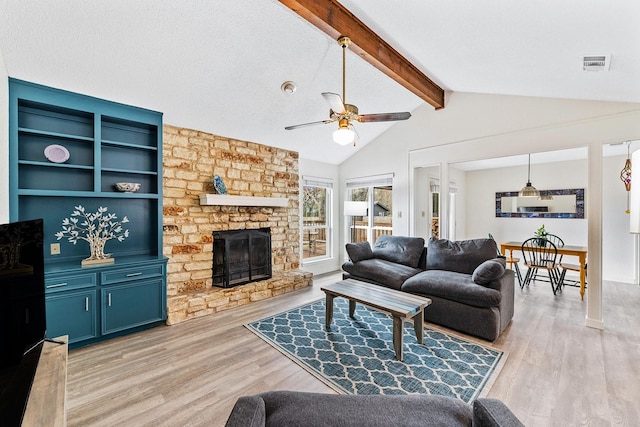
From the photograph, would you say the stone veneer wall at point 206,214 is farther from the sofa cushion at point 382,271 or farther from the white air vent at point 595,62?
the white air vent at point 595,62

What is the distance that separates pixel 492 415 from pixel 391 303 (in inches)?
65.5

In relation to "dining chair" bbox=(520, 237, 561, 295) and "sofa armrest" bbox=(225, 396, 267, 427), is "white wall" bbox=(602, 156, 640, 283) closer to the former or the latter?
"dining chair" bbox=(520, 237, 561, 295)

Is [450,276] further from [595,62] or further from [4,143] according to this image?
[4,143]

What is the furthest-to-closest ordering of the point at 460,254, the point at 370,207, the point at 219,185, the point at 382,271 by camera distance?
the point at 370,207
the point at 219,185
the point at 382,271
the point at 460,254

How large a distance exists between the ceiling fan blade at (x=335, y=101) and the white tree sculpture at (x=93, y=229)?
278 centimetres

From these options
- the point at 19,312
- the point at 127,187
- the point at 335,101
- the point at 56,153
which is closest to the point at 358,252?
the point at 335,101

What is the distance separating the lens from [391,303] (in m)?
2.71

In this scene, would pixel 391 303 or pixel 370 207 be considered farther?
pixel 370 207

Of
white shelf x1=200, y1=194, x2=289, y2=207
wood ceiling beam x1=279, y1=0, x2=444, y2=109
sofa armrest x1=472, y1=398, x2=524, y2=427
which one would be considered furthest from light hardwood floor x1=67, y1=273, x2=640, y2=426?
wood ceiling beam x1=279, y1=0, x2=444, y2=109

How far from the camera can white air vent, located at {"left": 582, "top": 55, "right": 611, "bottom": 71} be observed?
2.21m

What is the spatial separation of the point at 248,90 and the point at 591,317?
4.82m

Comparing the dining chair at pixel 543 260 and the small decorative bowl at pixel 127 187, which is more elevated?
the small decorative bowl at pixel 127 187

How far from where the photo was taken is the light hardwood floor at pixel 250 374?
1900 mm

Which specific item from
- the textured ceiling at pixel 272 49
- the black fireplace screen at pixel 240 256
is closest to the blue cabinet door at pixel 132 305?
the black fireplace screen at pixel 240 256
